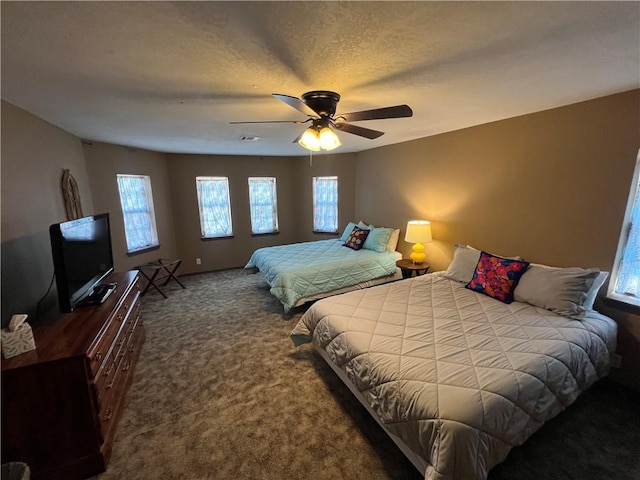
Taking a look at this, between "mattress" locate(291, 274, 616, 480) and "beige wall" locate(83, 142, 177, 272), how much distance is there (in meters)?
3.26

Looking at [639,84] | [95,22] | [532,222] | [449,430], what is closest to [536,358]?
[449,430]

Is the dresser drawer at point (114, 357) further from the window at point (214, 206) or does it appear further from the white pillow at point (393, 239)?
the white pillow at point (393, 239)

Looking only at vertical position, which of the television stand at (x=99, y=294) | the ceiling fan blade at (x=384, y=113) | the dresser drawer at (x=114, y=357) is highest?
the ceiling fan blade at (x=384, y=113)

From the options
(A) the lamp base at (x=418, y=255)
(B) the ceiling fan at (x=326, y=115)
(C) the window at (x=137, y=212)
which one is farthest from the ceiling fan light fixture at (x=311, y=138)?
(C) the window at (x=137, y=212)

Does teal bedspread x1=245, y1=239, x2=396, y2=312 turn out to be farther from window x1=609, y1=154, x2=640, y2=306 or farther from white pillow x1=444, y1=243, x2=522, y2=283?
window x1=609, y1=154, x2=640, y2=306

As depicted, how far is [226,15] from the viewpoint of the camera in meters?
1.02

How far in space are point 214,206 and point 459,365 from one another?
194 inches

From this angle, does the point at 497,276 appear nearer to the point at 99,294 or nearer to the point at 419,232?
the point at 419,232

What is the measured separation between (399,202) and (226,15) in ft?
11.8

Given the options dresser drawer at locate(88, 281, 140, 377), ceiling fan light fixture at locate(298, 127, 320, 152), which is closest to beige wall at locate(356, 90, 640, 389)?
ceiling fan light fixture at locate(298, 127, 320, 152)

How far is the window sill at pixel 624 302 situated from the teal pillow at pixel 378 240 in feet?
7.97

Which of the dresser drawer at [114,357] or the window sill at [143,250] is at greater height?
the window sill at [143,250]

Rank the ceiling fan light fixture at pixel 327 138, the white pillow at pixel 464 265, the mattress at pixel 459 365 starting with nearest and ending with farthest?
the mattress at pixel 459 365 < the ceiling fan light fixture at pixel 327 138 < the white pillow at pixel 464 265

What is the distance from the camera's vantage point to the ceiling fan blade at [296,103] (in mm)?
1499
